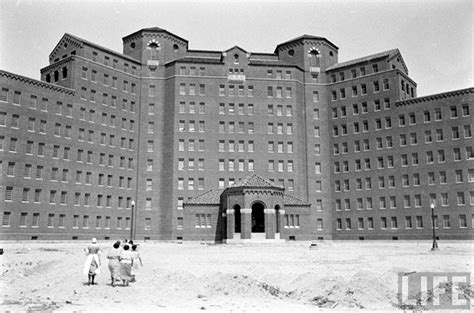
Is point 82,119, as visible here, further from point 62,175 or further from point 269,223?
point 269,223

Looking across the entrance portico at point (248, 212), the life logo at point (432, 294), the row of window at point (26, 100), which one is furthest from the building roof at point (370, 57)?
the life logo at point (432, 294)

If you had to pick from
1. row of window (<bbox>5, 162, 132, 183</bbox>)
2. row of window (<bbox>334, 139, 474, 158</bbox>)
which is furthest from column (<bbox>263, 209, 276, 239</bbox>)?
row of window (<bbox>5, 162, 132, 183</bbox>)

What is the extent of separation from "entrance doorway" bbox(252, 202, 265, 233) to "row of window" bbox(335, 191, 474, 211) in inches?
583

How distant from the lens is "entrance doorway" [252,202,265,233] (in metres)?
68.2

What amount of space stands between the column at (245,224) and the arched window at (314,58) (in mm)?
33130

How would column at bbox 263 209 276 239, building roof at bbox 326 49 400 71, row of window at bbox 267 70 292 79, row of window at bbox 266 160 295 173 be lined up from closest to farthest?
column at bbox 263 209 276 239
building roof at bbox 326 49 400 71
row of window at bbox 266 160 295 173
row of window at bbox 267 70 292 79

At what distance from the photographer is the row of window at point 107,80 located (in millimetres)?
70812

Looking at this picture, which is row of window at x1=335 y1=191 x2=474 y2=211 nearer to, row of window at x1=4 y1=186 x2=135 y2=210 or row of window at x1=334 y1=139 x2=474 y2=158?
row of window at x1=334 y1=139 x2=474 y2=158

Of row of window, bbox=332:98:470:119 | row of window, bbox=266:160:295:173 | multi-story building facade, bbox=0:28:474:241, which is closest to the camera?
multi-story building facade, bbox=0:28:474:241

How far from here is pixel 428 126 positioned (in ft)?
228

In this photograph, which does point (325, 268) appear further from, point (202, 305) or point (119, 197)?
point (119, 197)

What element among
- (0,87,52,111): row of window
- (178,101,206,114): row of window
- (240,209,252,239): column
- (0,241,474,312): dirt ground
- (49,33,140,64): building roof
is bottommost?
(0,241,474,312): dirt ground

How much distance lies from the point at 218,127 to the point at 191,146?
563 cm

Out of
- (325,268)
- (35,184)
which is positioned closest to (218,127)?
(35,184)
